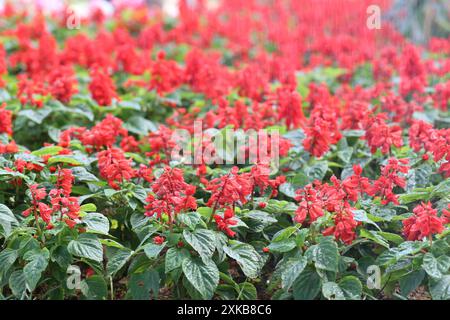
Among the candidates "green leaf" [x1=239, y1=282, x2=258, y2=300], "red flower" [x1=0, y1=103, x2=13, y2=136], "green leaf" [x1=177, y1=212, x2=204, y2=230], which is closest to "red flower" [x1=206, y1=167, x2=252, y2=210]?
"green leaf" [x1=177, y1=212, x2=204, y2=230]

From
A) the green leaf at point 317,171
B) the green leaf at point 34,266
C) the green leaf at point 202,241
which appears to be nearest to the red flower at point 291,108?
the green leaf at point 317,171

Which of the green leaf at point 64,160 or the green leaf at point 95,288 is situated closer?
the green leaf at point 95,288

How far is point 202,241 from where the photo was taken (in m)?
2.92

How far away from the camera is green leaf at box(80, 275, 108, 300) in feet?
9.81

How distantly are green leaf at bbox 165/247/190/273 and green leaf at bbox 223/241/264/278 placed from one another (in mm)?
195

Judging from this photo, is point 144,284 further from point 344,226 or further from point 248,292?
point 344,226

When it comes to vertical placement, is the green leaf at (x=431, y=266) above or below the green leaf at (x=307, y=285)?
above

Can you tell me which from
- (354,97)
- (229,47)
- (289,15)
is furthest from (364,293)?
(289,15)

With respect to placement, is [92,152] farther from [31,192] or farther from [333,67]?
[333,67]

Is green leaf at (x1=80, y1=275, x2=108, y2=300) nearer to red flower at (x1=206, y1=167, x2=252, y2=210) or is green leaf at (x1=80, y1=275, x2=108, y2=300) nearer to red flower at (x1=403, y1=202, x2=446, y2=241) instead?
red flower at (x1=206, y1=167, x2=252, y2=210)

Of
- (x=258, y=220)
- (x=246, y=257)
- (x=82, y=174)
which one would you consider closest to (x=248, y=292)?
(x=246, y=257)

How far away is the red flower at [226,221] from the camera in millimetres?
3033

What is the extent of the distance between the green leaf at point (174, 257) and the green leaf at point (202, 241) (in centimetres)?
5

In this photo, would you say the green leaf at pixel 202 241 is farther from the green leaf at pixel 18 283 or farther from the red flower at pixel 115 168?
the green leaf at pixel 18 283
